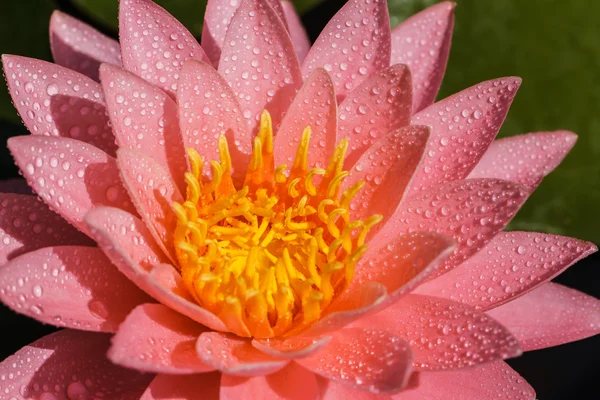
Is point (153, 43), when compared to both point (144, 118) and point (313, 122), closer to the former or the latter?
point (144, 118)

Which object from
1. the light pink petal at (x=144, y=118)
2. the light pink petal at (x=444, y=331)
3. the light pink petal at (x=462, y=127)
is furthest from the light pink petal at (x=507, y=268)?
the light pink petal at (x=144, y=118)

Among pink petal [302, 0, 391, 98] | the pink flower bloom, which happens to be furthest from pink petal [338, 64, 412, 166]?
pink petal [302, 0, 391, 98]

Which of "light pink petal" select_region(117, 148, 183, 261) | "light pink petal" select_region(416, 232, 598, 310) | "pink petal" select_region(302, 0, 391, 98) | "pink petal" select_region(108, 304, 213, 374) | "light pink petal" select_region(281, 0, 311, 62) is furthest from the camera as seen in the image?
"light pink petal" select_region(281, 0, 311, 62)

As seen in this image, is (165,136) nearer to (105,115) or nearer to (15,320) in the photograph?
(105,115)

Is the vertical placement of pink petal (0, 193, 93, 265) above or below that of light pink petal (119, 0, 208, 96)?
below

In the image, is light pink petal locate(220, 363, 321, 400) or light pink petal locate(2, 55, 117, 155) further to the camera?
light pink petal locate(2, 55, 117, 155)

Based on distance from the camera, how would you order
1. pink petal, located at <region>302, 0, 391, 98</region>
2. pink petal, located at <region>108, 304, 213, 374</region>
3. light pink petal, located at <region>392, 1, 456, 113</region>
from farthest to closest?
1. light pink petal, located at <region>392, 1, 456, 113</region>
2. pink petal, located at <region>302, 0, 391, 98</region>
3. pink petal, located at <region>108, 304, 213, 374</region>

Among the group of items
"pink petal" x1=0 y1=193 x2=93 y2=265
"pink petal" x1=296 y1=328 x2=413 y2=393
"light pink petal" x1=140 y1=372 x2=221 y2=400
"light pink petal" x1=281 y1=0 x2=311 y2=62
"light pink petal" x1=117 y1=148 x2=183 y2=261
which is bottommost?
"light pink petal" x1=140 y1=372 x2=221 y2=400

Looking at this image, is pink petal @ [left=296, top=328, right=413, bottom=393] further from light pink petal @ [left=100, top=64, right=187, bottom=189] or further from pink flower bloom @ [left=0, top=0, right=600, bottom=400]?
light pink petal @ [left=100, top=64, right=187, bottom=189]
